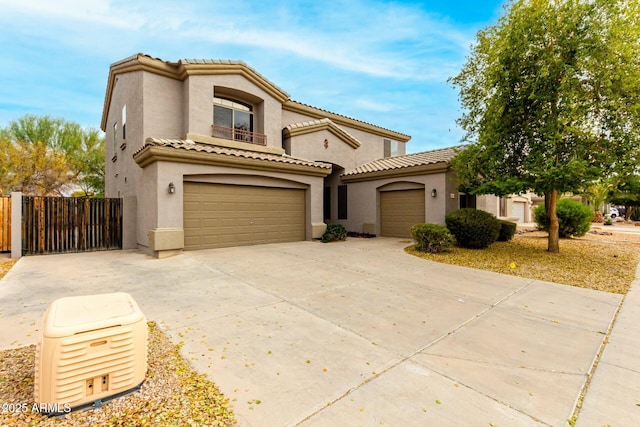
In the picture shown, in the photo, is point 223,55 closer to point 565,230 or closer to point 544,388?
point 544,388

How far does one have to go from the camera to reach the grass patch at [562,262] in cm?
682

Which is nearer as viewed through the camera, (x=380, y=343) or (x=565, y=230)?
(x=380, y=343)

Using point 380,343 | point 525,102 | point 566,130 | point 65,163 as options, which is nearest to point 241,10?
point 525,102

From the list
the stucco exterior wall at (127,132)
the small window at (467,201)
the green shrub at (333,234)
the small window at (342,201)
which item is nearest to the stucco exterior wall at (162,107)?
the stucco exterior wall at (127,132)

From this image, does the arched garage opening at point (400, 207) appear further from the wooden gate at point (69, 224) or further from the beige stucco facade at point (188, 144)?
the wooden gate at point (69, 224)

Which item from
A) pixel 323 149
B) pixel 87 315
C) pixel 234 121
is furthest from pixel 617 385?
pixel 323 149

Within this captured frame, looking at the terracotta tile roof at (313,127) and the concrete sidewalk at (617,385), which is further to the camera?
the terracotta tile roof at (313,127)

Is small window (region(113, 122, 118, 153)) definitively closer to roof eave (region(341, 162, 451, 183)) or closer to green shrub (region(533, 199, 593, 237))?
roof eave (region(341, 162, 451, 183))

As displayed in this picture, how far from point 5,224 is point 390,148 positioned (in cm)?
2059

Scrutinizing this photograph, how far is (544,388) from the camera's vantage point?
8.91 feet

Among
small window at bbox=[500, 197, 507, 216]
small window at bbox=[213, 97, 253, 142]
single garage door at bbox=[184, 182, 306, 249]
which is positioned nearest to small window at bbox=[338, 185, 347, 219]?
single garage door at bbox=[184, 182, 306, 249]

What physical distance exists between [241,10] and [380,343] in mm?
12354

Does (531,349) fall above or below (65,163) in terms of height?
below

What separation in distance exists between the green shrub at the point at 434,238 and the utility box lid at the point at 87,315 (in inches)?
349
